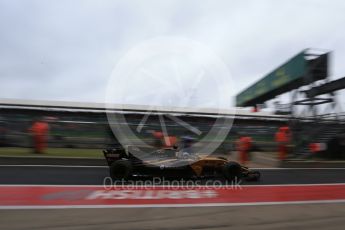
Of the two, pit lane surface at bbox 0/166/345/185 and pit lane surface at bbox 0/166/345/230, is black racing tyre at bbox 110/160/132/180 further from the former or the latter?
pit lane surface at bbox 0/166/345/230

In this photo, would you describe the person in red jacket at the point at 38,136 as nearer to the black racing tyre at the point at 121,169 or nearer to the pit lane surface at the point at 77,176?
the pit lane surface at the point at 77,176

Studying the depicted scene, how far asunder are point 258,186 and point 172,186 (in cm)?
225

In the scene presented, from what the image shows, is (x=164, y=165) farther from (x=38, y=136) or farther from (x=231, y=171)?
(x=38, y=136)

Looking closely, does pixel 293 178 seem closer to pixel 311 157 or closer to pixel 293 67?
pixel 311 157

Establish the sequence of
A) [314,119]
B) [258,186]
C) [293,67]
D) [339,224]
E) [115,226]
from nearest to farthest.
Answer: [115,226] → [339,224] → [258,186] → [314,119] → [293,67]

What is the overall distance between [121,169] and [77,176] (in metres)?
1.90

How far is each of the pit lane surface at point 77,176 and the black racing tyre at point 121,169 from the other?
45 centimetres

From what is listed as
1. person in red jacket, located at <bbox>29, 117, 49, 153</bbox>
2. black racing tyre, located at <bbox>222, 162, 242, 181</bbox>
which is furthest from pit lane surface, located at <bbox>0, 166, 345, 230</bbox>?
person in red jacket, located at <bbox>29, 117, 49, 153</bbox>

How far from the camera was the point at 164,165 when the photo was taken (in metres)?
11.5

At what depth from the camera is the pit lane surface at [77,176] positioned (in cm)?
1144

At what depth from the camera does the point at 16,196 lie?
909 centimetres

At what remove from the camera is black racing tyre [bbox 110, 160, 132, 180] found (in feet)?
37.2

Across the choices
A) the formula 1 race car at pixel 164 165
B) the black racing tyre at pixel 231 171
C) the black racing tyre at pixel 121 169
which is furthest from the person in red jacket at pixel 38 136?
the black racing tyre at pixel 231 171

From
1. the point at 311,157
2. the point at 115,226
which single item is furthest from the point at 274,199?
the point at 311,157
